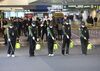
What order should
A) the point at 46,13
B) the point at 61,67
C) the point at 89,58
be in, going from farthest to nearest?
the point at 46,13
the point at 89,58
the point at 61,67

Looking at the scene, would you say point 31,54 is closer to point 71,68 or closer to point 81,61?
point 81,61

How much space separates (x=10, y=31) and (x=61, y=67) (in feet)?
18.0

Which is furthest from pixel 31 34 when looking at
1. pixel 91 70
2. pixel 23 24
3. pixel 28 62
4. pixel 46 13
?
pixel 46 13

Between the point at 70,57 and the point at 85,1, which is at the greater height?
the point at 85,1

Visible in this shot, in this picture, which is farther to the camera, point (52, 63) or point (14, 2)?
point (14, 2)

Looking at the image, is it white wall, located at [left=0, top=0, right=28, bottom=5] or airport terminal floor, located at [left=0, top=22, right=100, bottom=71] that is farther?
white wall, located at [left=0, top=0, right=28, bottom=5]

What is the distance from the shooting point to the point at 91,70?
1694 centimetres

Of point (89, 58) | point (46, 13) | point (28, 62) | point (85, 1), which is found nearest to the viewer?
Result: point (28, 62)

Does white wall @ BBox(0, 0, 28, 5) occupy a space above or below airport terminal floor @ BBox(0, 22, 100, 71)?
above

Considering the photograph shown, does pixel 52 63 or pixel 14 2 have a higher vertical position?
pixel 14 2

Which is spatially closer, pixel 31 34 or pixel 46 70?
pixel 46 70

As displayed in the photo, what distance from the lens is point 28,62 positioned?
2011cm

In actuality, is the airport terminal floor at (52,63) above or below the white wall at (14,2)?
below

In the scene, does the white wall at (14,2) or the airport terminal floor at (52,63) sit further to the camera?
the white wall at (14,2)
